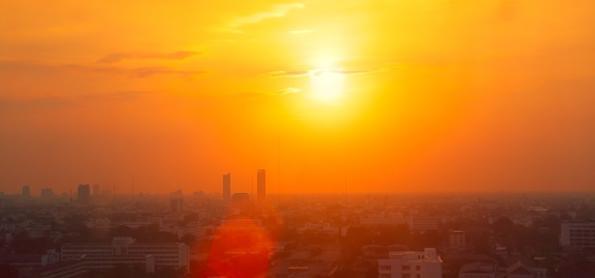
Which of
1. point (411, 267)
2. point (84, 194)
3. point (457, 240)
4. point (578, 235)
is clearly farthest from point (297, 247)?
point (84, 194)

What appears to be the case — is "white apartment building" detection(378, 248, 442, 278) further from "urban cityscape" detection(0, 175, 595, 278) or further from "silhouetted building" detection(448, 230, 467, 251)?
"silhouetted building" detection(448, 230, 467, 251)

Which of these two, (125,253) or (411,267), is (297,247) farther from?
(411,267)

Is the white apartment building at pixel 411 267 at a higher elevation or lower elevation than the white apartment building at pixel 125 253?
higher

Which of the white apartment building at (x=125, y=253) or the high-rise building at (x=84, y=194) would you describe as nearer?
the white apartment building at (x=125, y=253)

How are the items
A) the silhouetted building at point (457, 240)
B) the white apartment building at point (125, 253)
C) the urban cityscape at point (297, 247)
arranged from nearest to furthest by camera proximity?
→ the urban cityscape at point (297, 247), the white apartment building at point (125, 253), the silhouetted building at point (457, 240)

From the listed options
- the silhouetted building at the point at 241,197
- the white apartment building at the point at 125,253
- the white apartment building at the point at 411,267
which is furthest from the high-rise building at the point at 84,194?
the white apartment building at the point at 411,267

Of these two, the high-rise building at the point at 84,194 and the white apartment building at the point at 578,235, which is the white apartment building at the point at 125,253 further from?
the high-rise building at the point at 84,194

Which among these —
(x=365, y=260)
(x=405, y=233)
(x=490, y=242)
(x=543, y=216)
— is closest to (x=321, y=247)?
(x=405, y=233)
